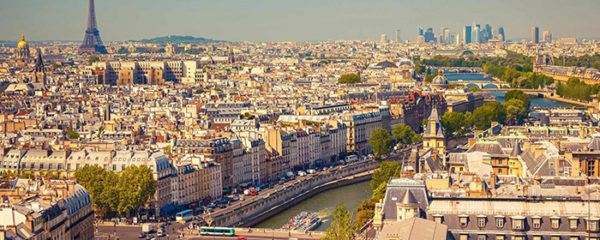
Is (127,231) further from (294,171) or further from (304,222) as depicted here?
(294,171)

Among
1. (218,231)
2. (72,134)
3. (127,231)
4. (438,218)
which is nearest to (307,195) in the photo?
(218,231)

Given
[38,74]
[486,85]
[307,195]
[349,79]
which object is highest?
[38,74]

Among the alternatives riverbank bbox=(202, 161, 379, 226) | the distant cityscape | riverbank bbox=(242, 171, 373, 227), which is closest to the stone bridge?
the distant cityscape

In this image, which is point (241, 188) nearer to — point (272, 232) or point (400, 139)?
point (272, 232)

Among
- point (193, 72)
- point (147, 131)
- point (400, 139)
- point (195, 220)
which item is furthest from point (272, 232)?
point (193, 72)

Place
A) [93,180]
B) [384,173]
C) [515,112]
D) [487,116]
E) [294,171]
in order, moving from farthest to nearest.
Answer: [515,112] → [487,116] → [294,171] → [384,173] → [93,180]

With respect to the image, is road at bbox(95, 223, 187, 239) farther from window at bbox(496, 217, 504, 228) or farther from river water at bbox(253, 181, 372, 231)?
window at bbox(496, 217, 504, 228)
